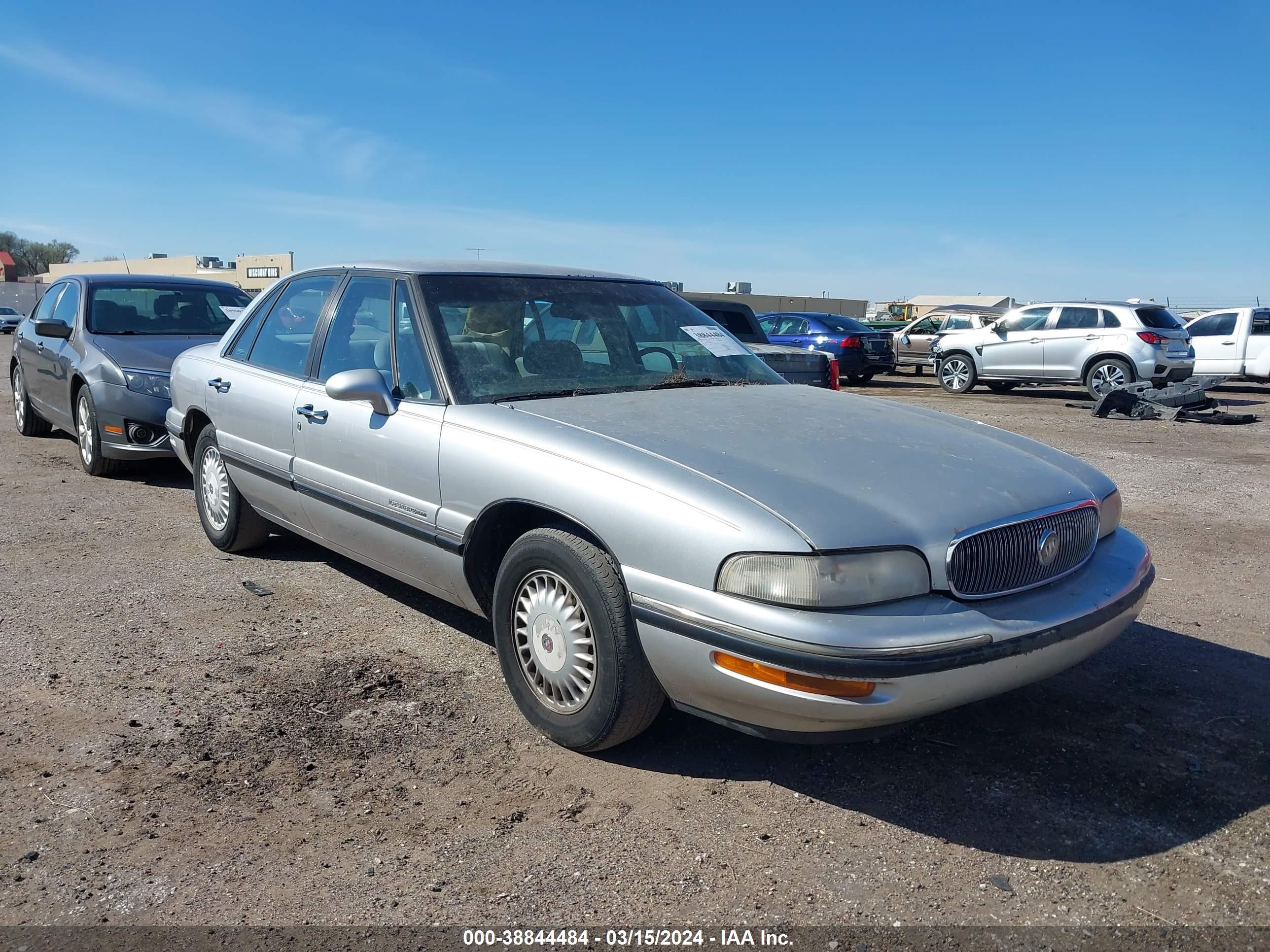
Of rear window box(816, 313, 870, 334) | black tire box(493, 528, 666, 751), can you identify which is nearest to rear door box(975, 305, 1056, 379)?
rear window box(816, 313, 870, 334)

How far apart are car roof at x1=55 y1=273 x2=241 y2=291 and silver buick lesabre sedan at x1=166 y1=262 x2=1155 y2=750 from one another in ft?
14.7

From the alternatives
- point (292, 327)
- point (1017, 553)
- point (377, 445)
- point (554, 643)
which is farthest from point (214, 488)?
point (1017, 553)

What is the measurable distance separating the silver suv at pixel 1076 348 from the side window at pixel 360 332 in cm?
1416

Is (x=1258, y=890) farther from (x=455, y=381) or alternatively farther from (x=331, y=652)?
(x=331, y=652)

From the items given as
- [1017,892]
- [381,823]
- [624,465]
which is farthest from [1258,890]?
[381,823]

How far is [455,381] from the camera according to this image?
12.3ft

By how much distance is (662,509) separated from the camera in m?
2.84

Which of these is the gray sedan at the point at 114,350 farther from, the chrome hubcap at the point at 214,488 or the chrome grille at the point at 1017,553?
the chrome grille at the point at 1017,553

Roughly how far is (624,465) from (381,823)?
125 cm

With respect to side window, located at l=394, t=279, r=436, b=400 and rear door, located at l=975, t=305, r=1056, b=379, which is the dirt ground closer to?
side window, located at l=394, t=279, r=436, b=400

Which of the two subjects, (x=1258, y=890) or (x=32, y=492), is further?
(x=32, y=492)

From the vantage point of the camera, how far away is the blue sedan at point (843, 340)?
19.4 m

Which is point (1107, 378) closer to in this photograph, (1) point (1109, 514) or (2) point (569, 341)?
(1) point (1109, 514)

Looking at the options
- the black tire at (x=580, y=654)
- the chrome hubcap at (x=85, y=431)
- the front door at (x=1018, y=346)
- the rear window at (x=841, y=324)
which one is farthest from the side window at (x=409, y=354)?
the rear window at (x=841, y=324)
